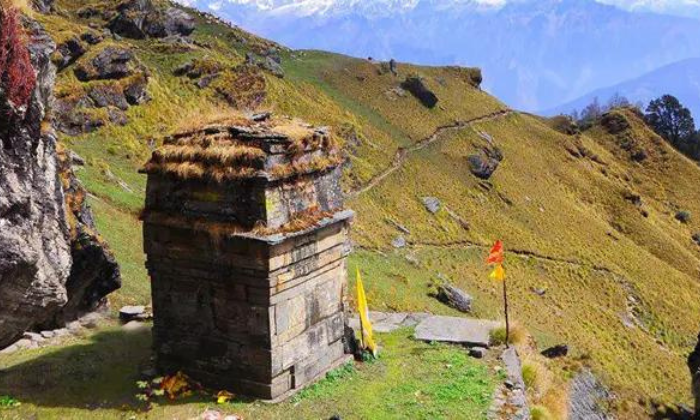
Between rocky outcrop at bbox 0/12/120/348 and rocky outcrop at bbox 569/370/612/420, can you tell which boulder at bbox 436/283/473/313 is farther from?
rocky outcrop at bbox 0/12/120/348

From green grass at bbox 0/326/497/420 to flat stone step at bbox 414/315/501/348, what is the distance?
100 cm

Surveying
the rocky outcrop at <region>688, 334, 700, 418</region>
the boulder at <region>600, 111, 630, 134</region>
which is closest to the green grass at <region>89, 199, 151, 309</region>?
the rocky outcrop at <region>688, 334, 700, 418</region>

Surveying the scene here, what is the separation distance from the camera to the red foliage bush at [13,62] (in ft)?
31.6

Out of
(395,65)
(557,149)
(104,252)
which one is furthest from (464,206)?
(104,252)

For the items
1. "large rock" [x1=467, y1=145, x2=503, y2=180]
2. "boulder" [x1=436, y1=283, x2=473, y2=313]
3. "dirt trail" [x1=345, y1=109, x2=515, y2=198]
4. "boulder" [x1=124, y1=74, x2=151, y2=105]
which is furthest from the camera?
"large rock" [x1=467, y1=145, x2=503, y2=180]

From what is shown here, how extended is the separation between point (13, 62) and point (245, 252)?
494cm

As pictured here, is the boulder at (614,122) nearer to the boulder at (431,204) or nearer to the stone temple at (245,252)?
the boulder at (431,204)

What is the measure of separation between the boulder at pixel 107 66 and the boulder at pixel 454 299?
1018 inches

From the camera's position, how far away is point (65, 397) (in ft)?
40.7

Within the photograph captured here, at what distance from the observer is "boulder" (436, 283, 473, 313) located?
30812 millimetres

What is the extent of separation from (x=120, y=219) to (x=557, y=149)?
65.9 meters

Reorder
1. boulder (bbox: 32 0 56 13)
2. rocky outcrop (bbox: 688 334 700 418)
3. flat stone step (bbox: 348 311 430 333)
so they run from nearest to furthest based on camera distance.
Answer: flat stone step (bbox: 348 311 430 333) → rocky outcrop (bbox: 688 334 700 418) → boulder (bbox: 32 0 56 13)

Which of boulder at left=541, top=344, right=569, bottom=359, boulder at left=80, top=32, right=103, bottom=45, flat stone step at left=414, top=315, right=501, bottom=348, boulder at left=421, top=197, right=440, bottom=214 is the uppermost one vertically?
boulder at left=80, top=32, right=103, bottom=45

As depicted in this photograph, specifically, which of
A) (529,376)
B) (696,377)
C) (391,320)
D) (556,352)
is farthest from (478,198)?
(529,376)
